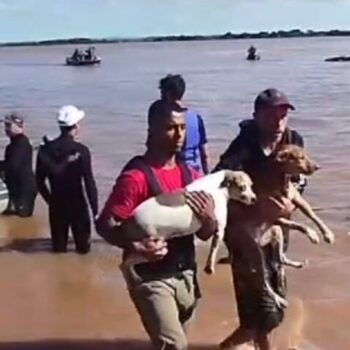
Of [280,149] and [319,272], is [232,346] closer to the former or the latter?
[280,149]

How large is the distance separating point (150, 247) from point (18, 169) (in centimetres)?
810

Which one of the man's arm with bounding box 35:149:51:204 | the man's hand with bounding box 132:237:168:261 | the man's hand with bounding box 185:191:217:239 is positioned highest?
the man's hand with bounding box 185:191:217:239

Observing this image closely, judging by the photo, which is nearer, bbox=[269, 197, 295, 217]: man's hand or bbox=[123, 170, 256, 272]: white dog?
bbox=[123, 170, 256, 272]: white dog

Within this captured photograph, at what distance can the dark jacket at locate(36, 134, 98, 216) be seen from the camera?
1063 cm

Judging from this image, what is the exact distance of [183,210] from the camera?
5652 millimetres

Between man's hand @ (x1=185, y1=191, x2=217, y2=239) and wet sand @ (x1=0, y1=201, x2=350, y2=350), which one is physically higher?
man's hand @ (x1=185, y1=191, x2=217, y2=239)

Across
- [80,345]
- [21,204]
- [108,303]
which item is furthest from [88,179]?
[21,204]

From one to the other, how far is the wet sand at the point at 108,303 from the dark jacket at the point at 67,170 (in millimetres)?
718

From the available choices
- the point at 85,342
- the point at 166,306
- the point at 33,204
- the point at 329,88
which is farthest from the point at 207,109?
the point at 166,306

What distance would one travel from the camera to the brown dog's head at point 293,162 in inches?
242

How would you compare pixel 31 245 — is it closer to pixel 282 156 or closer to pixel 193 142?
pixel 193 142

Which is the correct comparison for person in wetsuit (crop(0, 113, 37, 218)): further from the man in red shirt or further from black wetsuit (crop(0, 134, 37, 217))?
the man in red shirt

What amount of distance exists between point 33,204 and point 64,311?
519 cm

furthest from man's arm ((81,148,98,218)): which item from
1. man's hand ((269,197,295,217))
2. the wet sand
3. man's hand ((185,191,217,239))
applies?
man's hand ((185,191,217,239))
